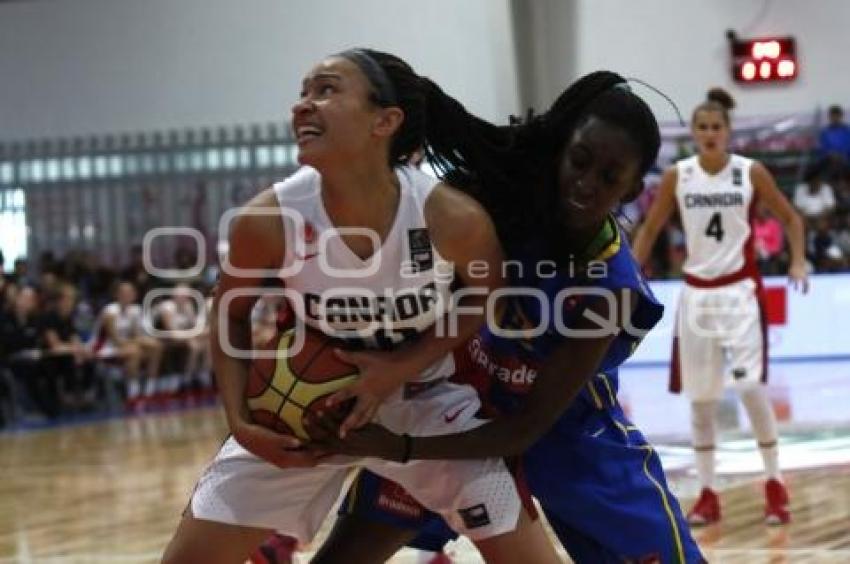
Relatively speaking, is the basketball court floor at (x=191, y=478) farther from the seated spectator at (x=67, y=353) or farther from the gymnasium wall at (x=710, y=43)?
the gymnasium wall at (x=710, y=43)

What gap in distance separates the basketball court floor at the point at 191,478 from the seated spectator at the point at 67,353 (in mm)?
698

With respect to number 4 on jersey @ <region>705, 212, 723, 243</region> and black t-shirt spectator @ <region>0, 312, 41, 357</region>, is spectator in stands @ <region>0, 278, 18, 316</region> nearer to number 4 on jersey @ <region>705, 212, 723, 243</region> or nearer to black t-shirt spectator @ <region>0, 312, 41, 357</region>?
black t-shirt spectator @ <region>0, 312, 41, 357</region>

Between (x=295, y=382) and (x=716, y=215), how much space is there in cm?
482

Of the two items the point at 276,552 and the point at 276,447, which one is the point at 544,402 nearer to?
the point at 276,447

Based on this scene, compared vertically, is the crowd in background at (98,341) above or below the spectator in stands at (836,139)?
below

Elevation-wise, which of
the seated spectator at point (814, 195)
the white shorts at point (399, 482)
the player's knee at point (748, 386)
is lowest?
the player's knee at point (748, 386)

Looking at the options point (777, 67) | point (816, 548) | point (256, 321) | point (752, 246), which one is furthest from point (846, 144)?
point (816, 548)

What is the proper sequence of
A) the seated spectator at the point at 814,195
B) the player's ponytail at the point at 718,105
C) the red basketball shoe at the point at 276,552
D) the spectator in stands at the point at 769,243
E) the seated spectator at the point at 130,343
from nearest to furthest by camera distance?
Result: the red basketball shoe at the point at 276,552
the player's ponytail at the point at 718,105
the seated spectator at the point at 130,343
the spectator in stands at the point at 769,243
the seated spectator at the point at 814,195

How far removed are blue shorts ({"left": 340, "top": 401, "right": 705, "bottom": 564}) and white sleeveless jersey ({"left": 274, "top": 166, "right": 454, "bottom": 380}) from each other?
506 millimetres

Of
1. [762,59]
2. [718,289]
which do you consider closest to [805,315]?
[762,59]

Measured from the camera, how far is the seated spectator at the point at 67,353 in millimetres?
15391

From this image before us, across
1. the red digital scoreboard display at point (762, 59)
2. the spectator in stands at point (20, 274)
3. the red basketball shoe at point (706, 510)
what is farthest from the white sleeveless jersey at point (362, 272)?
the red digital scoreboard display at point (762, 59)

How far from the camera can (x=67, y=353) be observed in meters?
15.5

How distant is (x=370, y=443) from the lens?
3502 millimetres
